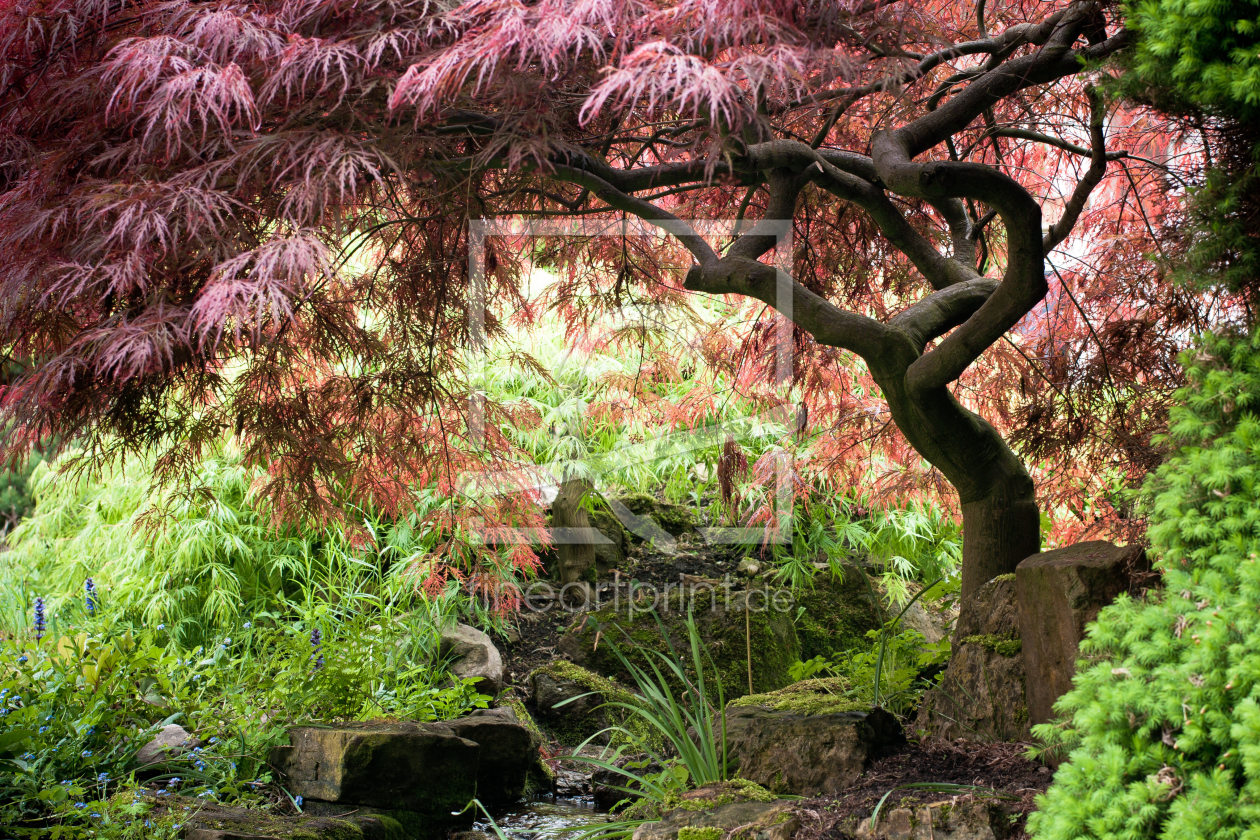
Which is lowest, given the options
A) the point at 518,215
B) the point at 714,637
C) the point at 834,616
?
the point at 714,637

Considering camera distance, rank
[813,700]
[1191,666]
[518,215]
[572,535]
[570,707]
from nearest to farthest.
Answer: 1. [1191,666]
2. [813,700]
3. [518,215]
4. [570,707]
5. [572,535]

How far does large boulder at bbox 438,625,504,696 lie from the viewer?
4.15m

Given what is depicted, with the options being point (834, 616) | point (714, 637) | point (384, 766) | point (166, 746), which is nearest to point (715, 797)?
point (384, 766)

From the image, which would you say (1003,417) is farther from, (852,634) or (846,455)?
(852,634)

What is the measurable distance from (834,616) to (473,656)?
6.55 ft

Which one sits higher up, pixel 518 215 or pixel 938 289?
pixel 518 215

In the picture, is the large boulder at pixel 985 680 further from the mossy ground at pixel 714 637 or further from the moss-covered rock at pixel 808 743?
the mossy ground at pixel 714 637

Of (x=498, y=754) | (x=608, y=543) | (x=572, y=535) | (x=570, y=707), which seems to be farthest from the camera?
(x=608, y=543)

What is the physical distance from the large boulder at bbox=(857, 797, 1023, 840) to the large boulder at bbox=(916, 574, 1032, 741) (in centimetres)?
56

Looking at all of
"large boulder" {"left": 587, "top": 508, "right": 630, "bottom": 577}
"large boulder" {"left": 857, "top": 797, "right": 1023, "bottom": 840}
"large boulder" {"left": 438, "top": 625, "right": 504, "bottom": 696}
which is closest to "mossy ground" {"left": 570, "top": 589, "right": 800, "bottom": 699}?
"large boulder" {"left": 438, "top": 625, "right": 504, "bottom": 696}

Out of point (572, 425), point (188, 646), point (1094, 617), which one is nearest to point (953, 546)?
point (572, 425)

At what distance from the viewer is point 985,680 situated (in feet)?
8.04

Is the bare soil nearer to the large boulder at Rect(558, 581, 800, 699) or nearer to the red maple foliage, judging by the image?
the red maple foliage

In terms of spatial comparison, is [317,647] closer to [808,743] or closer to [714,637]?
[808,743]
